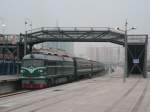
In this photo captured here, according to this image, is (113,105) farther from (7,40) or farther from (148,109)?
(7,40)

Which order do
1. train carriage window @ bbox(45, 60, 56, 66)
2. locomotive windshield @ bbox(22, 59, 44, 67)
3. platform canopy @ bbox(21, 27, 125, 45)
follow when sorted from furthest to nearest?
platform canopy @ bbox(21, 27, 125, 45)
train carriage window @ bbox(45, 60, 56, 66)
locomotive windshield @ bbox(22, 59, 44, 67)

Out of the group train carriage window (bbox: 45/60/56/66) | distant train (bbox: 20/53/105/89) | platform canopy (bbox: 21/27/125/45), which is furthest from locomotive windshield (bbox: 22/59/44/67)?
platform canopy (bbox: 21/27/125/45)

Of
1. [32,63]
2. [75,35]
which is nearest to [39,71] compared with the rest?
[32,63]

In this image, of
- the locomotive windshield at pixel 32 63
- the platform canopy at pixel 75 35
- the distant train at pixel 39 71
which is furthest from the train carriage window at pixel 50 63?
the platform canopy at pixel 75 35

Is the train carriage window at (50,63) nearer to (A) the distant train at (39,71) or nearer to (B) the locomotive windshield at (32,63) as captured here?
(A) the distant train at (39,71)

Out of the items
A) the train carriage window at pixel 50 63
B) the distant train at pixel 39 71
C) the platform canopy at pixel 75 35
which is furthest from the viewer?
the platform canopy at pixel 75 35

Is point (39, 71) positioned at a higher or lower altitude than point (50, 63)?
lower

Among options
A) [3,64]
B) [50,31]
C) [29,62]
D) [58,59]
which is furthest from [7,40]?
[29,62]

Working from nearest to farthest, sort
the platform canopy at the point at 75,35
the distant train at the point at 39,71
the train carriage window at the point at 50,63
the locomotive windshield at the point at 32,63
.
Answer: the distant train at the point at 39,71 < the locomotive windshield at the point at 32,63 < the train carriage window at the point at 50,63 < the platform canopy at the point at 75,35

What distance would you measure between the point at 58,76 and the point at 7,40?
22.9 metres

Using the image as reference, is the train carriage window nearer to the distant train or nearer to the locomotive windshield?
the distant train

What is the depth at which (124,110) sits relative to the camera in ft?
57.4

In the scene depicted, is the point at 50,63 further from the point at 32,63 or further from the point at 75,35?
the point at 75,35

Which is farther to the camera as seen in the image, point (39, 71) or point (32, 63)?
point (32, 63)
